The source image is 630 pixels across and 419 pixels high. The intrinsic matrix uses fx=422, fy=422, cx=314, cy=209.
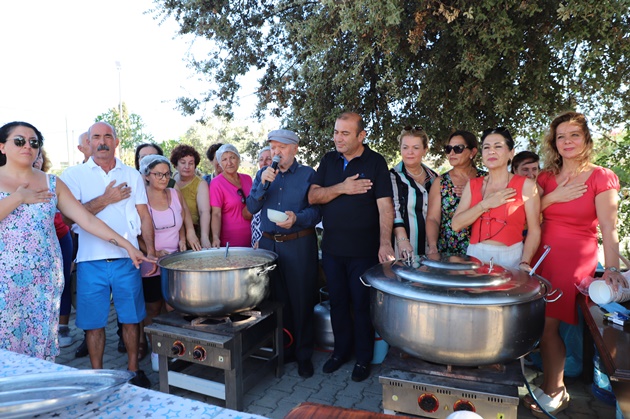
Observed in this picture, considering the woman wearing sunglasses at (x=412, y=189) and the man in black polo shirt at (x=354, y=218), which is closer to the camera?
the man in black polo shirt at (x=354, y=218)

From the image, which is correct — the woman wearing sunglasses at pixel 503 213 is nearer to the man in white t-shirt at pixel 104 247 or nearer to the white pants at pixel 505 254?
the white pants at pixel 505 254

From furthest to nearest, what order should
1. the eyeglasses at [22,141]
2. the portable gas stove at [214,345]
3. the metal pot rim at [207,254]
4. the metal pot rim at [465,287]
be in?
the metal pot rim at [207,254] → the portable gas stove at [214,345] → the eyeglasses at [22,141] → the metal pot rim at [465,287]

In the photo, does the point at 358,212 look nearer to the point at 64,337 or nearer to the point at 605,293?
the point at 605,293

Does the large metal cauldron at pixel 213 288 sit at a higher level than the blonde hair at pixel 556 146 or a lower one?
lower

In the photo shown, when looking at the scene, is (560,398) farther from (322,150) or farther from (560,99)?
(322,150)

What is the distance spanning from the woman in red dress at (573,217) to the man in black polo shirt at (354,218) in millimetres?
1092

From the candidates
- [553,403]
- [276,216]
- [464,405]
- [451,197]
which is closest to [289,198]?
[276,216]

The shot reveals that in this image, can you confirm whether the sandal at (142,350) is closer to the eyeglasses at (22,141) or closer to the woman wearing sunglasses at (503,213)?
the eyeglasses at (22,141)

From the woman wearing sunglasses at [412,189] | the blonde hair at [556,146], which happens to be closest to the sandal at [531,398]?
the woman wearing sunglasses at [412,189]

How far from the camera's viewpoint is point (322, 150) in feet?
17.7

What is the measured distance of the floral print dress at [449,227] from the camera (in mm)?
3223

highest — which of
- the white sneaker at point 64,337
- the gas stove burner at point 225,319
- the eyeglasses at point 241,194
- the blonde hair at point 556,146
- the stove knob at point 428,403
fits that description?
the blonde hair at point 556,146

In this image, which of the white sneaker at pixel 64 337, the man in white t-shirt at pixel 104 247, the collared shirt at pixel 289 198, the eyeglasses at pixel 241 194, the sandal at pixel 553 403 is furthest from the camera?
the white sneaker at pixel 64 337

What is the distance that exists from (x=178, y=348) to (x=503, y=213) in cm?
232
